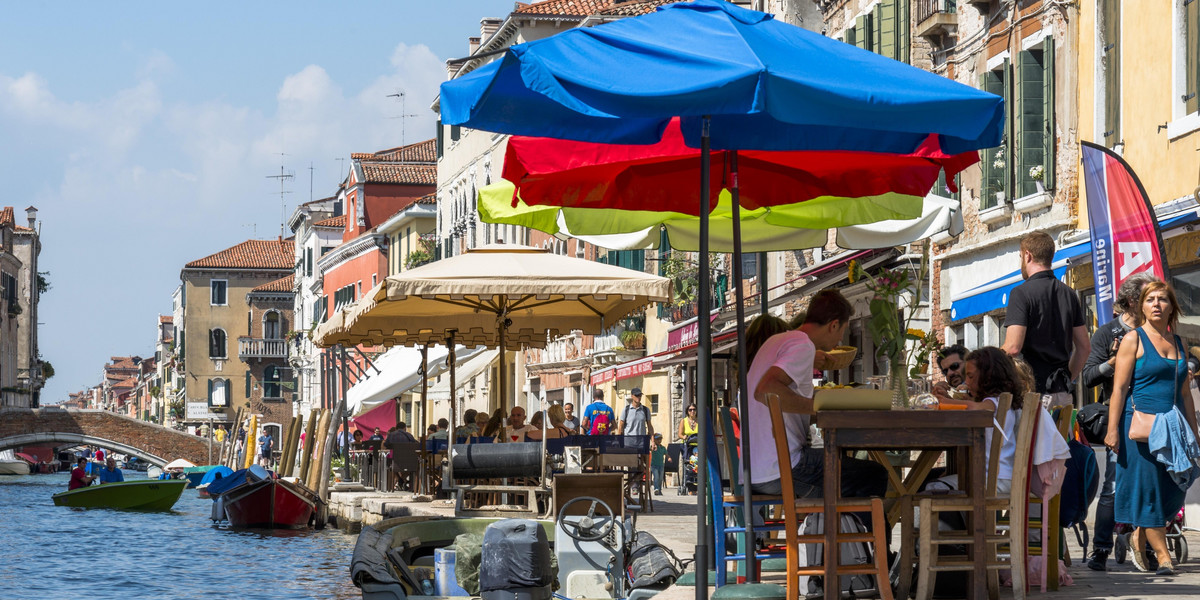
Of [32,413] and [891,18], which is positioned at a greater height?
[891,18]

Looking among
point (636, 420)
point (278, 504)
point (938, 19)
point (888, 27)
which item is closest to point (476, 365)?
point (278, 504)

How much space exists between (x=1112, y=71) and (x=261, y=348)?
246ft

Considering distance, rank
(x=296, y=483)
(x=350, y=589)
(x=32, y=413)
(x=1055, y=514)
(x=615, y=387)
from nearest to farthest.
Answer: (x=1055, y=514), (x=350, y=589), (x=296, y=483), (x=615, y=387), (x=32, y=413)

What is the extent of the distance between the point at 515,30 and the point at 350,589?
3085cm

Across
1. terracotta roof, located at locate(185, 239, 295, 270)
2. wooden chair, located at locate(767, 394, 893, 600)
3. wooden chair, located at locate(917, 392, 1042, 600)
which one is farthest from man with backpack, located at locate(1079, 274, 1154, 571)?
terracotta roof, located at locate(185, 239, 295, 270)

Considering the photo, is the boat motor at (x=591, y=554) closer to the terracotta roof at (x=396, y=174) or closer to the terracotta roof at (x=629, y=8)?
the terracotta roof at (x=629, y=8)

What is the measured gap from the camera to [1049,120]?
53.1ft

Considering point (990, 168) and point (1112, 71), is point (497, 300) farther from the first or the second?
point (1112, 71)

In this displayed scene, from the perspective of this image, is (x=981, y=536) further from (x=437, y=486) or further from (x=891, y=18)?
(x=891, y=18)

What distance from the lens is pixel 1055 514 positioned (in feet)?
22.3

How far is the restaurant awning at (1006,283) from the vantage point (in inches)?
485

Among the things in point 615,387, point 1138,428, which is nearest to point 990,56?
point 1138,428

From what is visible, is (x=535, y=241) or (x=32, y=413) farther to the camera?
(x=32, y=413)

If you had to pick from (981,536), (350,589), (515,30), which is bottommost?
(350,589)
